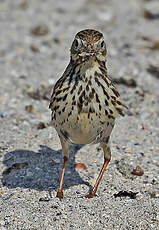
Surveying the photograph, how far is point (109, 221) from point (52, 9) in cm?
1005

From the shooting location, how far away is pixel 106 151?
697cm

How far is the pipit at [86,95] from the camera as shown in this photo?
5898 millimetres

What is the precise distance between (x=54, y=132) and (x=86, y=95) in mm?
2561

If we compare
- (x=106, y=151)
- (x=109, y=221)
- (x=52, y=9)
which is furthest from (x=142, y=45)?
(x=109, y=221)

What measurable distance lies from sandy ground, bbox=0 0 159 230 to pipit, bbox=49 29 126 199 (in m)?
0.97

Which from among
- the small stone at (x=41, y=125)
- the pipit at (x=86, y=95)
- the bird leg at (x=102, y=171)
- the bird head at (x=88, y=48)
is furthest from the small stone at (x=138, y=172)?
the bird head at (x=88, y=48)

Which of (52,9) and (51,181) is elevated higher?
(52,9)

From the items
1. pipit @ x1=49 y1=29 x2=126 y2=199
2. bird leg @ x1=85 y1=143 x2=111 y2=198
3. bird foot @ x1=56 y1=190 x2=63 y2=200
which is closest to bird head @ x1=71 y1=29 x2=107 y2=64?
pipit @ x1=49 y1=29 x2=126 y2=199

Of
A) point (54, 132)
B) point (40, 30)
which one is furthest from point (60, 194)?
point (40, 30)

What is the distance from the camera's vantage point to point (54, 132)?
8.54 metres

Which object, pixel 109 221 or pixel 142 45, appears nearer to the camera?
pixel 109 221

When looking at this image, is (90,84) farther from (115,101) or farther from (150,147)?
(150,147)

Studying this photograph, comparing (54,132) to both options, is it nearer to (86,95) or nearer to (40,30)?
(86,95)

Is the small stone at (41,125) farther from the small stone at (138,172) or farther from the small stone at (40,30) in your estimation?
the small stone at (40,30)
